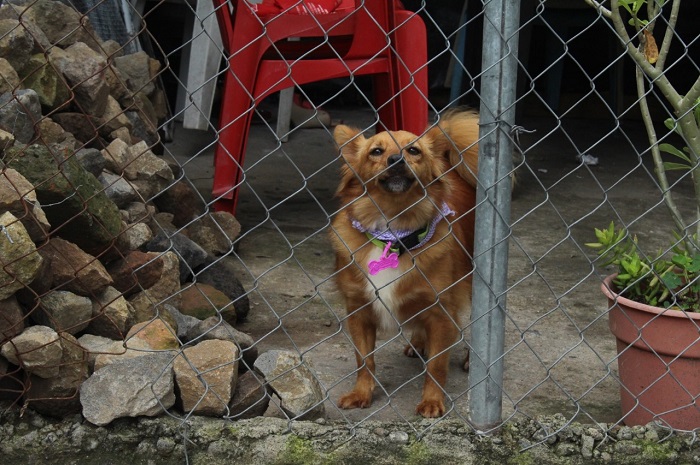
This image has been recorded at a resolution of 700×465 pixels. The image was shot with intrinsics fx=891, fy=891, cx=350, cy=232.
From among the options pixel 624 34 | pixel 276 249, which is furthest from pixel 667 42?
pixel 276 249

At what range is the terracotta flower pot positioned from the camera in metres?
2.45

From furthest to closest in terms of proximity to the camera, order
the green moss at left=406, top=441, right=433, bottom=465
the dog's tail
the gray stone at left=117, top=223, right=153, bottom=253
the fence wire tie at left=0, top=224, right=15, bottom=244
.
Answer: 1. the gray stone at left=117, top=223, right=153, bottom=253
2. the dog's tail
3. the green moss at left=406, top=441, right=433, bottom=465
4. the fence wire tie at left=0, top=224, right=15, bottom=244

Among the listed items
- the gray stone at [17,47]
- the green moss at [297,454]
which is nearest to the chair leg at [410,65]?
the gray stone at [17,47]

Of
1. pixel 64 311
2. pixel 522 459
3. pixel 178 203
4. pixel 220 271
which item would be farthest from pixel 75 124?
pixel 522 459

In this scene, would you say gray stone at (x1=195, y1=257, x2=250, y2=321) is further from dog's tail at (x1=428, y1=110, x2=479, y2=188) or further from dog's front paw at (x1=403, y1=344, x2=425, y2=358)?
dog's tail at (x1=428, y1=110, x2=479, y2=188)

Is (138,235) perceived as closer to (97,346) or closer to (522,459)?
(97,346)

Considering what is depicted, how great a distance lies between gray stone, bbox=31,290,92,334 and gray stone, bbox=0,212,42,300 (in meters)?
0.11

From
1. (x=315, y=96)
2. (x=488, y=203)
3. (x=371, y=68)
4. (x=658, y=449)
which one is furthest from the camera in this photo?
(x=315, y=96)

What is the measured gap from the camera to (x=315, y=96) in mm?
8180

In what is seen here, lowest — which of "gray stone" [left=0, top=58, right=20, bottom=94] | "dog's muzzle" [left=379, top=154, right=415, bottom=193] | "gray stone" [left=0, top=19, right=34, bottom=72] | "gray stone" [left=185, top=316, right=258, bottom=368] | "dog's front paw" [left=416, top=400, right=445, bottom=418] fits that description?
"dog's front paw" [left=416, top=400, right=445, bottom=418]

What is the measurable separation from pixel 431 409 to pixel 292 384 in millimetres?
544

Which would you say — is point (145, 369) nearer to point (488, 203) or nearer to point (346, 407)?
point (346, 407)

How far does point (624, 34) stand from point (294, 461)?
1.49 metres

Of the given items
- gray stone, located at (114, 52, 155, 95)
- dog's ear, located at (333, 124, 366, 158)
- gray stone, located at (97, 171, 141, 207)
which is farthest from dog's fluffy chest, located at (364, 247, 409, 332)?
gray stone, located at (114, 52, 155, 95)
